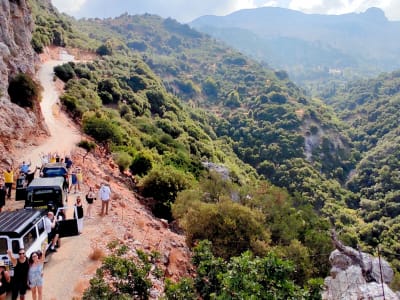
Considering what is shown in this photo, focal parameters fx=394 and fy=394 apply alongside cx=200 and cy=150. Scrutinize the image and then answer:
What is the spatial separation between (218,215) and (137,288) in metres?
8.48

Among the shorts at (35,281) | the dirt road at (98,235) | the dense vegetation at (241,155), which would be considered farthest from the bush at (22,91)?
the shorts at (35,281)

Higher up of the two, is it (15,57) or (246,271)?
(15,57)

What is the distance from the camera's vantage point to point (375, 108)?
12850 centimetres

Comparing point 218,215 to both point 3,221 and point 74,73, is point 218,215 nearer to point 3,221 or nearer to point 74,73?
point 3,221

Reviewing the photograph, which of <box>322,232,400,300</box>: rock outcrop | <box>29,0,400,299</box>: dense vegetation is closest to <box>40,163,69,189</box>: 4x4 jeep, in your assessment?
<box>29,0,400,299</box>: dense vegetation

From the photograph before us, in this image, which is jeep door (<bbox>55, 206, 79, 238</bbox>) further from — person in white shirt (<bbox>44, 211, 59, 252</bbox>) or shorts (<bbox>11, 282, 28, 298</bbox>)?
shorts (<bbox>11, 282, 28, 298</bbox>)

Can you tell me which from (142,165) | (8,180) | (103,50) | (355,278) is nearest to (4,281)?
(8,180)

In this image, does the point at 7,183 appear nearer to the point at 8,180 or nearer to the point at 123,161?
the point at 8,180

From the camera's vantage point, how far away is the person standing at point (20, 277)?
10.6 meters

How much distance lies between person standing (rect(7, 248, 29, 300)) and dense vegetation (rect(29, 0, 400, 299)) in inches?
90.1

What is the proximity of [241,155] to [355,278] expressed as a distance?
70.5 meters

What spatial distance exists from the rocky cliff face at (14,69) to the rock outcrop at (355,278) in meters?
18.2

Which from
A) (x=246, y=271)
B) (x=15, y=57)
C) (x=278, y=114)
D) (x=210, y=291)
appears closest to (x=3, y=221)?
(x=210, y=291)

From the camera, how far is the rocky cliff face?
2438cm
